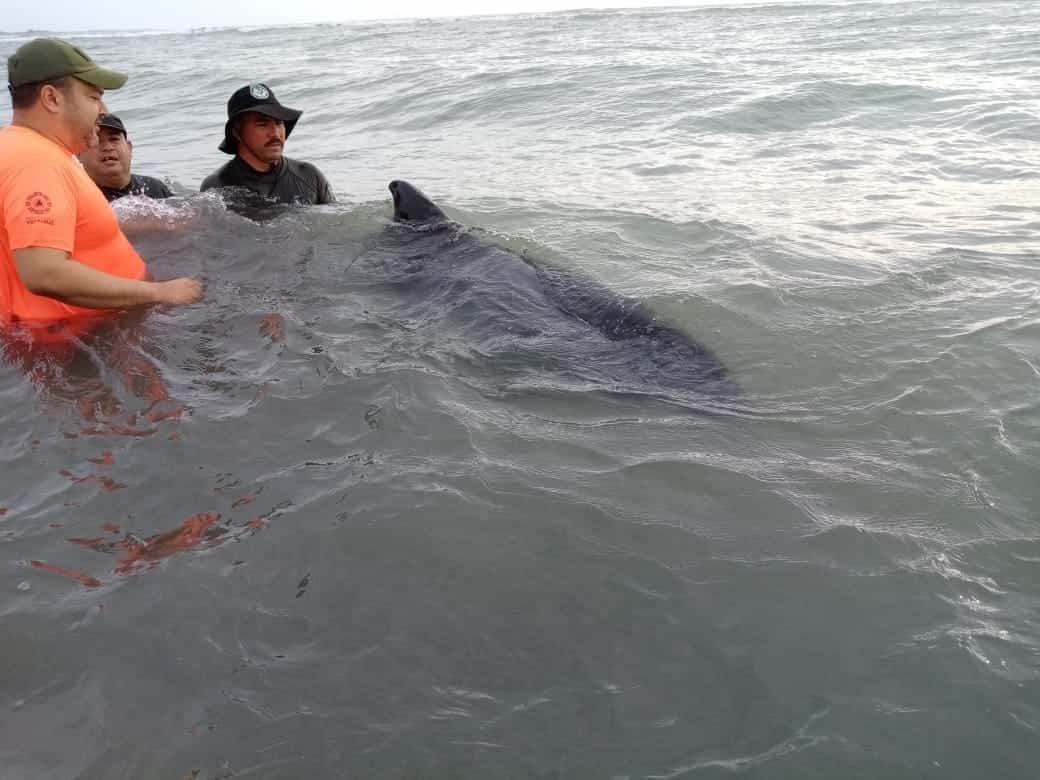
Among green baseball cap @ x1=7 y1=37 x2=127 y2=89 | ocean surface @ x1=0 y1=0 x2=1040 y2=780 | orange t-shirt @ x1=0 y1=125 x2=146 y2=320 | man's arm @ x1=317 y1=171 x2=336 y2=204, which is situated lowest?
ocean surface @ x1=0 y1=0 x2=1040 y2=780

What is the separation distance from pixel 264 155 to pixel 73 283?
122 inches

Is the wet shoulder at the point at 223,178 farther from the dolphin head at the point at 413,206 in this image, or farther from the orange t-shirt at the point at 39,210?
the orange t-shirt at the point at 39,210

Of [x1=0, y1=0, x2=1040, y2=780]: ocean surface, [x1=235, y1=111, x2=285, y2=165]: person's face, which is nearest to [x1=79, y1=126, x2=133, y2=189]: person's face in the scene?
[x1=0, y1=0, x2=1040, y2=780]: ocean surface

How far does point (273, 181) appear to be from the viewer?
7172mm

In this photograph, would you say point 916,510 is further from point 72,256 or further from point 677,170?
point 677,170

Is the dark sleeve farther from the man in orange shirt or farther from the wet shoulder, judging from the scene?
the man in orange shirt

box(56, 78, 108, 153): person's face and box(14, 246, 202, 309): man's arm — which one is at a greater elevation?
box(56, 78, 108, 153): person's face

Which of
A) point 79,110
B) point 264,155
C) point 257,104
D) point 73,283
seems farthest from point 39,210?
point 264,155

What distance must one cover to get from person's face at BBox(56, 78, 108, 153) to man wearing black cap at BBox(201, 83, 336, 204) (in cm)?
218

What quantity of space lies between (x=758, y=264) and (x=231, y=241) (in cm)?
410

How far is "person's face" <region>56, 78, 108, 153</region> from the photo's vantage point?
4.23 metres

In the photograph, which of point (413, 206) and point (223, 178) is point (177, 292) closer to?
point (413, 206)

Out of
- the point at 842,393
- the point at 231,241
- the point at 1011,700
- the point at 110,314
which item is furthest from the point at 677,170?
the point at 1011,700

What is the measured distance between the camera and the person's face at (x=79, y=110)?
4227 millimetres
